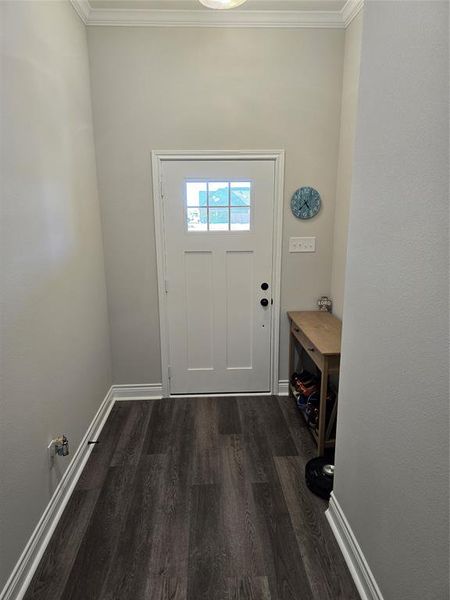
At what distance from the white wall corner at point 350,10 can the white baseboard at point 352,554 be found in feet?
9.74

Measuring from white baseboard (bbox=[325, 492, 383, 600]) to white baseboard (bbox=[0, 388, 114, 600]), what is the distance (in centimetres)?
143

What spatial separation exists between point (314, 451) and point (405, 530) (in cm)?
128

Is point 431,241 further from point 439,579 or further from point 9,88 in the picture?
point 9,88

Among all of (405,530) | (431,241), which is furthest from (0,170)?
(405,530)

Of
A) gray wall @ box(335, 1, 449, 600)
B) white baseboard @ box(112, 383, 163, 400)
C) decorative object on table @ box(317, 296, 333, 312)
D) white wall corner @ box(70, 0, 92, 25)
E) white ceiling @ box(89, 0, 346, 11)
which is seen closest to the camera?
gray wall @ box(335, 1, 449, 600)

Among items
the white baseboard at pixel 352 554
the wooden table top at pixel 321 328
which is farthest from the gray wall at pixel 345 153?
the white baseboard at pixel 352 554

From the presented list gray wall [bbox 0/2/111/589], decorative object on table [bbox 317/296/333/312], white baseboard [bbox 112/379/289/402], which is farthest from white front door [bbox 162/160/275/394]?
gray wall [bbox 0/2/111/589]

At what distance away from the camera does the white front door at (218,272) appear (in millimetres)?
2783

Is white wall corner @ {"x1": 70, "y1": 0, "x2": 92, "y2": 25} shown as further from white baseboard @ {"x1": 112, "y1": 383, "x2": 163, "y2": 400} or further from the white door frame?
white baseboard @ {"x1": 112, "y1": 383, "x2": 163, "y2": 400}

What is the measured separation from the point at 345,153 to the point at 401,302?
Answer: 1837 mm

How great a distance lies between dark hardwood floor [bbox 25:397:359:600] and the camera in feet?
5.16

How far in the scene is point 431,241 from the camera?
1040 mm

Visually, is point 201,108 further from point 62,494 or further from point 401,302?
point 62,494

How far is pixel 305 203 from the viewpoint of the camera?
9.29 ft
